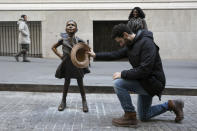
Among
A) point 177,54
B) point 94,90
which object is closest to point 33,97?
point 94,90

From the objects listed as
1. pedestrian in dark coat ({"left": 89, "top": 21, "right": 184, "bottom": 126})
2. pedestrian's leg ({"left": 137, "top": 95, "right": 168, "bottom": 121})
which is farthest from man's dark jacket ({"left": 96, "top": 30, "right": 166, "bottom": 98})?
pedestrian's leg ({"left": 137, "top": 95, "right": 168, "bottom": 121})

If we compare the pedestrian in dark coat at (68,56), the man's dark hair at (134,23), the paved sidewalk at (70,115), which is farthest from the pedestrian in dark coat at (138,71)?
the man's dark hair at (134,23)

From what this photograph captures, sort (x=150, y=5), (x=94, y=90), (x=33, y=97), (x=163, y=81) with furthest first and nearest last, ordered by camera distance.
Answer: (x=150, y=5), (x=94, y=90), (x=33, y=97), (x=163, y=81)

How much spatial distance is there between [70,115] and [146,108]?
1323 mm

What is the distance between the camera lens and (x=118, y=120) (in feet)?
→ 17.1

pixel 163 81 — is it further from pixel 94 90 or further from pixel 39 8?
pixel 39 8

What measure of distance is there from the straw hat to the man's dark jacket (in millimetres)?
694

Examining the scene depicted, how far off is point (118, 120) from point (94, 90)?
10.2ft

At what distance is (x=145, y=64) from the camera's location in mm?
4812

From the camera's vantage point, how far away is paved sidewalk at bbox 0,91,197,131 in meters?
5.09

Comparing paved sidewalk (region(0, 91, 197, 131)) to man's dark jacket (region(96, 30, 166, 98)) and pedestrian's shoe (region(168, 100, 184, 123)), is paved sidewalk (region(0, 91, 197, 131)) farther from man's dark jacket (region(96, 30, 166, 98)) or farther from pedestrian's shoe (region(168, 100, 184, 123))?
man's dark jacket (region(96, 30, 166, 98))

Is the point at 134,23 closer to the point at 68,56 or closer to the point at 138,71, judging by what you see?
the point at 68,56

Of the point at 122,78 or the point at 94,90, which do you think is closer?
the point at 122,78

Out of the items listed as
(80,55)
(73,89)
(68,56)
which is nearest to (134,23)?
(73,89)
